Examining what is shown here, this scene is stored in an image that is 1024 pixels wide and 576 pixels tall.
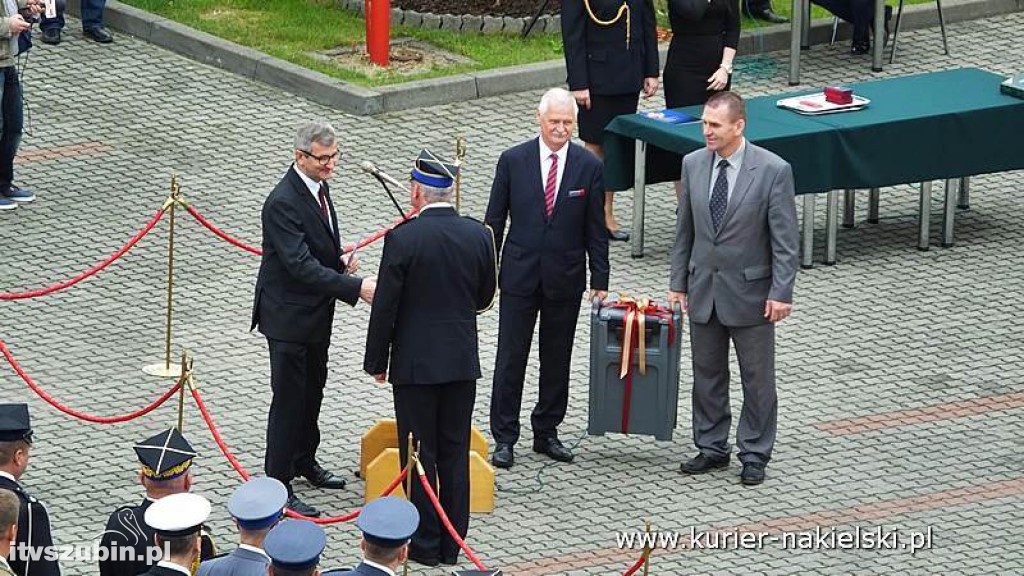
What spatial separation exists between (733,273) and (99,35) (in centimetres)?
925

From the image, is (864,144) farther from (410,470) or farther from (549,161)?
(410,470)

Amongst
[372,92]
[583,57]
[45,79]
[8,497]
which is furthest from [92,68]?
[8,497]

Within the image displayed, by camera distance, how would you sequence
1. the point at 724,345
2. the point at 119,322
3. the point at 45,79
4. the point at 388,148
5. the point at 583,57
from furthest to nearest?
1. the point at 45,79
2. the point at 388,148
3. the point at 583,57
4. the point at 119,322
5. the point at 724,345

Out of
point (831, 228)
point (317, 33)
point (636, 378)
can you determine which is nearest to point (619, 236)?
point (831, 228)

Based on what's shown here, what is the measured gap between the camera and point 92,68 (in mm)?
18500

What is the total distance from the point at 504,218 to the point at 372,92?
5954 millimetres

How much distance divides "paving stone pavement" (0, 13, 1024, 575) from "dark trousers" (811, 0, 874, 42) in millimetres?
567

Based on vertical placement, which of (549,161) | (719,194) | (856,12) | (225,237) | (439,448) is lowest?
(439,448)

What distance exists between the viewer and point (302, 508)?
11.1 metres

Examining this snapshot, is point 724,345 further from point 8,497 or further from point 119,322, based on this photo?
point 8,497

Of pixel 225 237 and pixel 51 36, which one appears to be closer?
pixel 225 237

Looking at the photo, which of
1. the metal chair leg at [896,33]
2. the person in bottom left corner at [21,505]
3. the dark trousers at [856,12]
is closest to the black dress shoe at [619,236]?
the dark trousers at [856,12]

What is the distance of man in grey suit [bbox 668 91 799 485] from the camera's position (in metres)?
11.4

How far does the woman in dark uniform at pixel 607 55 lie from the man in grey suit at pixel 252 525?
22.8 feet
